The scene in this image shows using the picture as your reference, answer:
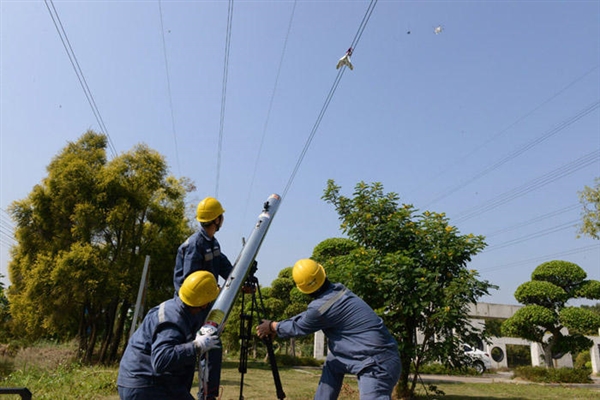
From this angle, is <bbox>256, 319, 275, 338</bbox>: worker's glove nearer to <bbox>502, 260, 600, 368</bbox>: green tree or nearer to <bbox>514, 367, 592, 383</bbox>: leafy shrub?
<bbox>514, 367, 592, 383</bbox>: leafy shrub

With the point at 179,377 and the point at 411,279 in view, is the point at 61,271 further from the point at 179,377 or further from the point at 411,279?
the point at 179,377

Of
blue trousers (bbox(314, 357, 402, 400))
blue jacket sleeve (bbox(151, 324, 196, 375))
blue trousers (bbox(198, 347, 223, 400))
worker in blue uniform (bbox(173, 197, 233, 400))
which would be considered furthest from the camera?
worker in blue uniform (bbox(173, 197, 233, 400))

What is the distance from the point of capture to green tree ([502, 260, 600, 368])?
19.2 m

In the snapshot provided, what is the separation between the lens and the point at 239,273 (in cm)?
395

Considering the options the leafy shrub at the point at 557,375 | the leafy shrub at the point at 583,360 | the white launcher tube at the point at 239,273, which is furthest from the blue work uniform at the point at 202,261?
the leafy shrub at the point at 583,360

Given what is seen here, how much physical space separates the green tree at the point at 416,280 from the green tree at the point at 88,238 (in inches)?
473

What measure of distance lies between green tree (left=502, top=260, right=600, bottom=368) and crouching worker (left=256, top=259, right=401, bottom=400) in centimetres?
1900

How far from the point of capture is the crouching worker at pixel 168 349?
2.73m

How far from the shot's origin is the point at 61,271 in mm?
15672

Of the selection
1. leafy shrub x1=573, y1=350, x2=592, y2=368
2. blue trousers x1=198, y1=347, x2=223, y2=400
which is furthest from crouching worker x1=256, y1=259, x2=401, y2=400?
leafy shrub x1=573, y1=350, x2=592, y2=368

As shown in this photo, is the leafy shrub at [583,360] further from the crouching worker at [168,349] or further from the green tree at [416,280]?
the crouching worker at [168,349]

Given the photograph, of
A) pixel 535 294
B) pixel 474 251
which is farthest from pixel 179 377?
pixel 535 294

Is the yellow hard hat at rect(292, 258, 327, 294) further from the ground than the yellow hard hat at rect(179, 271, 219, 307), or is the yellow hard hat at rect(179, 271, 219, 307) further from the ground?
the yellow hard hat at rect(292, 258, 327, 294)

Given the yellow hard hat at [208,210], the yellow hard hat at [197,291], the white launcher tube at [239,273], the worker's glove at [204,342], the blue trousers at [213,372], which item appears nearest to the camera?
the worker's glove at [204,342]
